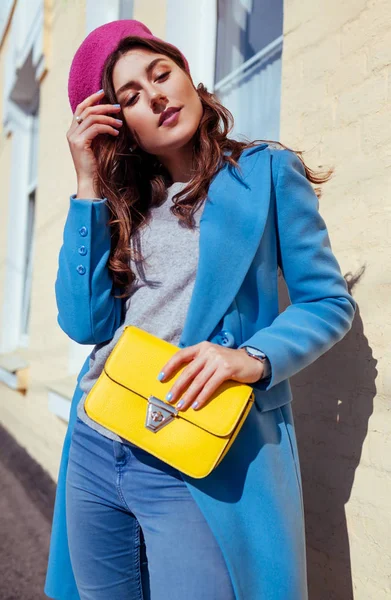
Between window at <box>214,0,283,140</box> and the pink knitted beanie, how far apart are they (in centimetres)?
82

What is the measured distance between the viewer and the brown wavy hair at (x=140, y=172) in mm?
1343

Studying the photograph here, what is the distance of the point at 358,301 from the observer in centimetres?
153

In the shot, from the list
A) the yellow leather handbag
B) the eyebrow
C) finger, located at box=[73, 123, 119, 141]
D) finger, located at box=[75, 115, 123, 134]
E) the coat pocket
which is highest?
the eyebrow

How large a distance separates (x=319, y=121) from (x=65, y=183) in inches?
93.8

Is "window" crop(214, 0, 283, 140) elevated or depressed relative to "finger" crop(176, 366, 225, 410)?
elevated

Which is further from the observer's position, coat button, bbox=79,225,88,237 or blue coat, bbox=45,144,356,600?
coat button, bbox=79,225,88,237

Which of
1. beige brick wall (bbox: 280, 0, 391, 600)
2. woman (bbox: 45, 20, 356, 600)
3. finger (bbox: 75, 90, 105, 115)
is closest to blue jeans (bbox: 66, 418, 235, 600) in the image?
woman (bbox: 45, 20, 356, 600)

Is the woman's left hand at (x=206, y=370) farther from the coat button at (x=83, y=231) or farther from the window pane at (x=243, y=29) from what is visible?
the window pane at (x=243, y=29)

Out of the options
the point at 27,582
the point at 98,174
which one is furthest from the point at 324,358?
the point at 27,582

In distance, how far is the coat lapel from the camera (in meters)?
1.19

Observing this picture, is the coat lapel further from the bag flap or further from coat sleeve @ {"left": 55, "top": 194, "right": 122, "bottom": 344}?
coat sleeve @ {"left": 55, "top": 194, "right": 122, "bottom": 344}

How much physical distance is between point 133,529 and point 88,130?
3.10 ft

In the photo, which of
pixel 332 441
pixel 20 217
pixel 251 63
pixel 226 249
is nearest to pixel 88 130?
pixel 226 249

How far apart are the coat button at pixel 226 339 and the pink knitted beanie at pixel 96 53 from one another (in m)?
0.74
